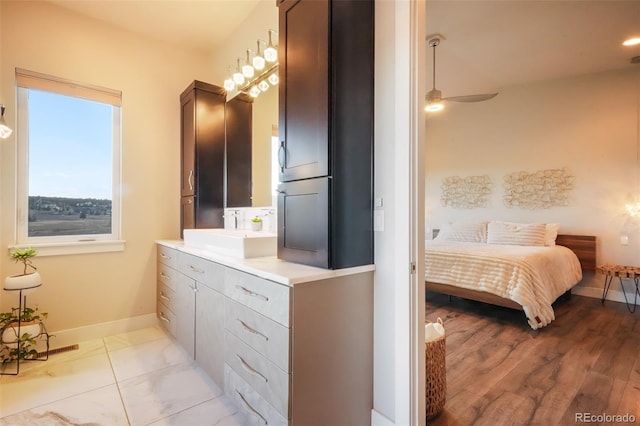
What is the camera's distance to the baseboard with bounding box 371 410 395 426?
4.91ft

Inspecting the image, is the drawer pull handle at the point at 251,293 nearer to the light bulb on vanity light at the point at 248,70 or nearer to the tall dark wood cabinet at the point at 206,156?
the tall dark wood cabinet at the point at 206,156

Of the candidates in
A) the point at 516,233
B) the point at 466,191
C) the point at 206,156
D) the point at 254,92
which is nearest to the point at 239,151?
the point at 206,156

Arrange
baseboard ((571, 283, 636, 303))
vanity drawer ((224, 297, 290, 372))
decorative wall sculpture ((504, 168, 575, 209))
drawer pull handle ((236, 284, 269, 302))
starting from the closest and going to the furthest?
1. vanity drawer ((224, 297, 290, 372))
2. drawer pull handle ((236, 284, 269, 302))
3. baseboard ((571, 283, 636, 303))
4. decorative wall sculpture ((504, 168, 575, 209))

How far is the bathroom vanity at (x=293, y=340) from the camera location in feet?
4.24

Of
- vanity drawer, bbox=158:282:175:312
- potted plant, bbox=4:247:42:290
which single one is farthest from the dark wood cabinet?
potted plant, bbox=4:247:42:290

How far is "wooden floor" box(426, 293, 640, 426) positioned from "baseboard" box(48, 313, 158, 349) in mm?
2772

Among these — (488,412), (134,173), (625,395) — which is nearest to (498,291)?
(625,395)

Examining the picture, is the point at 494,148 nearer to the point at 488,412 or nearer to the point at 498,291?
the point at 498,291

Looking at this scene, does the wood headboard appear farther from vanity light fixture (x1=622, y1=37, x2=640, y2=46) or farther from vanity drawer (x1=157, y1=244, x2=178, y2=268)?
vanity drawer (x1=157, y1=244, x2=178, y2=268)

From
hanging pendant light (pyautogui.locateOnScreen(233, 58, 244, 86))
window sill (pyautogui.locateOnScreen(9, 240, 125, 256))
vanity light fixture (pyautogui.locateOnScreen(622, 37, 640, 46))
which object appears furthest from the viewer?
vanity light fixture (pyautogui.locateOnScreen(622, 37, 640, 46))

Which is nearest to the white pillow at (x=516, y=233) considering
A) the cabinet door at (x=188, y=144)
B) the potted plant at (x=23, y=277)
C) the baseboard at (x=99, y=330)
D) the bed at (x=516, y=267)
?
the bed at (x=516, y=267)

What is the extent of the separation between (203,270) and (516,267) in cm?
303

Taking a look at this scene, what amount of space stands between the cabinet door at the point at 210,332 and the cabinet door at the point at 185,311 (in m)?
0.10

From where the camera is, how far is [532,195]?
4656 millimetres
